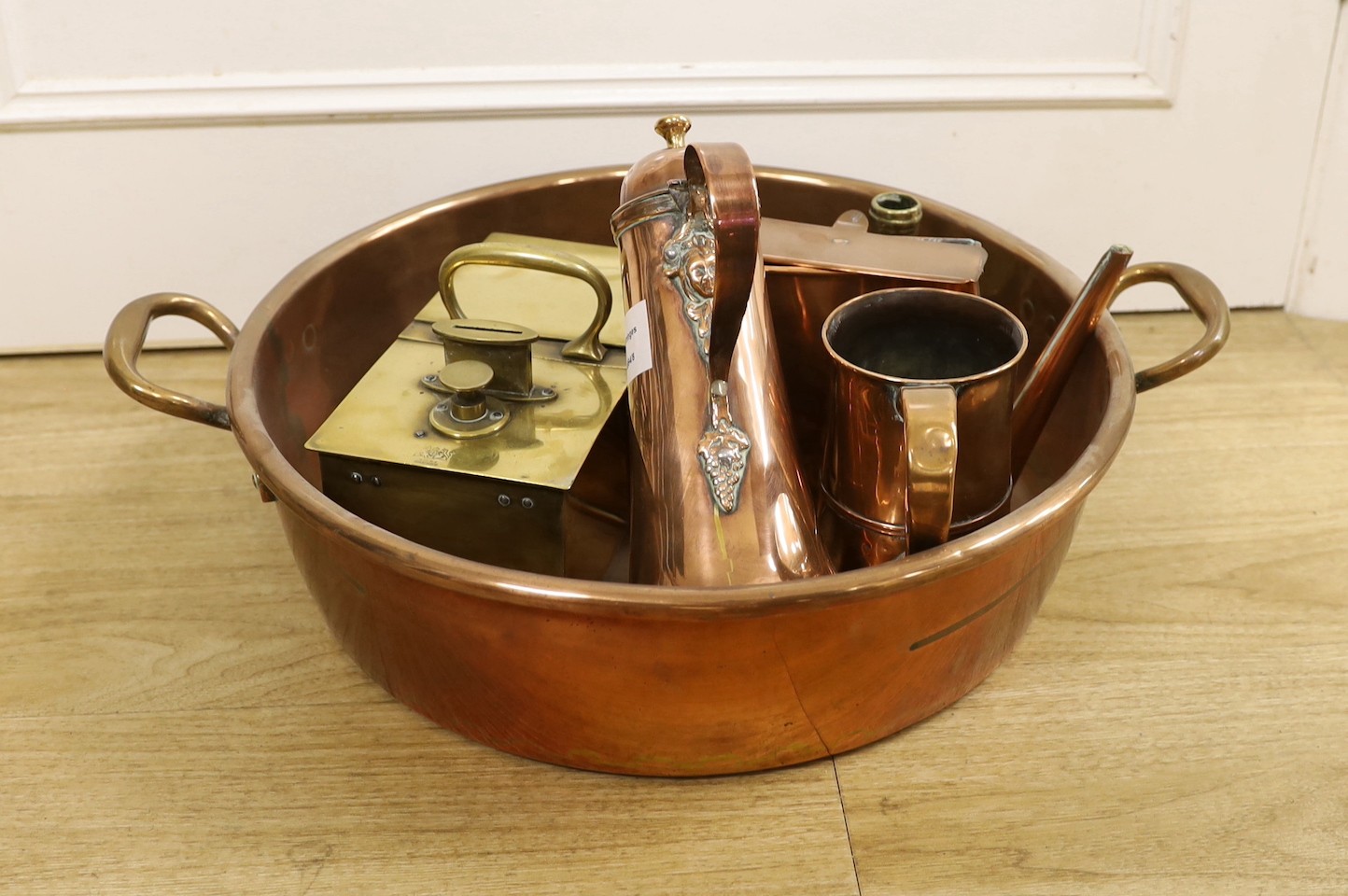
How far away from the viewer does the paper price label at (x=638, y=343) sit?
0.55m

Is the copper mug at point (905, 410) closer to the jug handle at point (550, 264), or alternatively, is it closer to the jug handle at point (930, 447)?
the jug handle at point (930, 447)

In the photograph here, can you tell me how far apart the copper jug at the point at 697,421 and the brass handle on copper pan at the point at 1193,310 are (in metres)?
0.19

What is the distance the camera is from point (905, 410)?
450 mm

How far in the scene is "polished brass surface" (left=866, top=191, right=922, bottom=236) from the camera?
688 mm

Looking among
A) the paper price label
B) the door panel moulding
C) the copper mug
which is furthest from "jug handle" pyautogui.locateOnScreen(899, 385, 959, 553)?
the door panel moulding

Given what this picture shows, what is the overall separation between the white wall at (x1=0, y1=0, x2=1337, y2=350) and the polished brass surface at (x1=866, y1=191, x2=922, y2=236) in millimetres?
158

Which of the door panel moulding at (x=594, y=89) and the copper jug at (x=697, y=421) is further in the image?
the door panel moulding at (x=594, y=89)

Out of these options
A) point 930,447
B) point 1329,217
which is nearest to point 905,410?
point 930,447

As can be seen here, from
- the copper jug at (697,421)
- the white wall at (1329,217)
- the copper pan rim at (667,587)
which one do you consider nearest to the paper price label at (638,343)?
the copper jug at (697,421)

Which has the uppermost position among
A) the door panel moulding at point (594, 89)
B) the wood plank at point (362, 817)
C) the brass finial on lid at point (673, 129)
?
the brass finial on lid at point (673, 129)

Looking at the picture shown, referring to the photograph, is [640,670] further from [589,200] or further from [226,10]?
[226,10]

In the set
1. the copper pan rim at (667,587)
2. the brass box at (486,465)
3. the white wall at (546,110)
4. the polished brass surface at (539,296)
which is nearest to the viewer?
the copper pan rim at (667,587)

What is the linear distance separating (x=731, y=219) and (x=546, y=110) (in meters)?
0.40

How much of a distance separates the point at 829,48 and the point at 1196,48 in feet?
0.84
